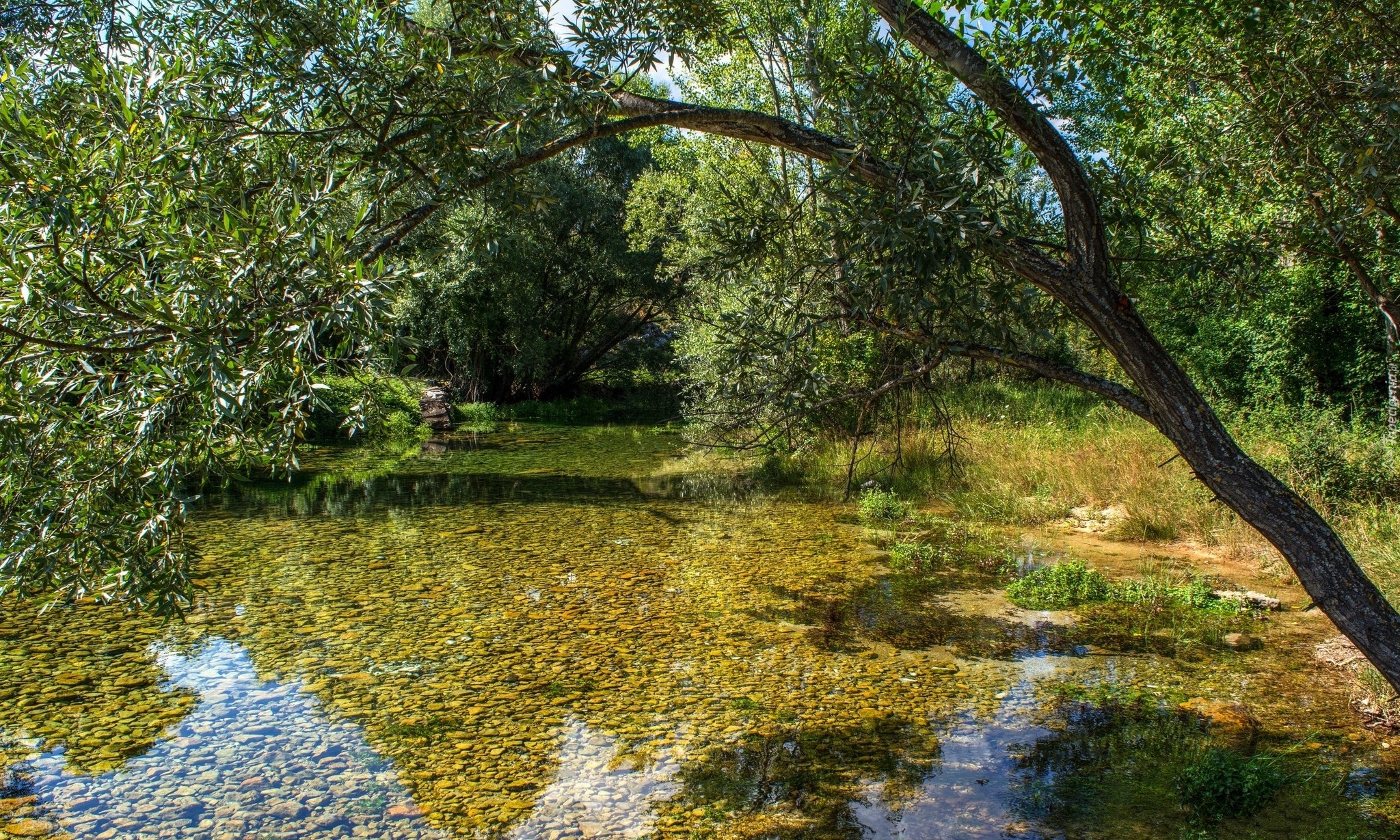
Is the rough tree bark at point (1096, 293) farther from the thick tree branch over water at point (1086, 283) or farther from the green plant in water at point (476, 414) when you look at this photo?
the green plant in water at point (476, 414)

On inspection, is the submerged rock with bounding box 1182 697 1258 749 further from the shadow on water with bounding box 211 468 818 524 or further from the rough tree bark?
the shadow on water with bounding box 211 468 818 524

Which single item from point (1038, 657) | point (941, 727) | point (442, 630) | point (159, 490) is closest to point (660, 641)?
point (442, 630)

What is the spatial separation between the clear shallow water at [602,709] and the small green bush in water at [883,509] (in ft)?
6.63

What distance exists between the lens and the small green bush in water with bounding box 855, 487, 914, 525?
11914 millimetres

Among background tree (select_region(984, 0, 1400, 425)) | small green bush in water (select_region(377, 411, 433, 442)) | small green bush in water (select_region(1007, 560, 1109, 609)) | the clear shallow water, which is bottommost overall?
the clear shallow water

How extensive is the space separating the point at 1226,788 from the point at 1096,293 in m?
2.64

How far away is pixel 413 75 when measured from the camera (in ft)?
14.0

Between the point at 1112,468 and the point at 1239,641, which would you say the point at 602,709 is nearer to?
the point at 1239,641

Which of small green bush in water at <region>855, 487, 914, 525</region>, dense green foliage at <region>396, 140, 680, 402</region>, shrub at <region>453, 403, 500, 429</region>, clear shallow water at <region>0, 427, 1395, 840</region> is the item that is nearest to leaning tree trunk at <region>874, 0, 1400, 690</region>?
clear shallow water at <region>0, 427, 1395, 840</region>

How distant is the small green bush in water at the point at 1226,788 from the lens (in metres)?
4.60

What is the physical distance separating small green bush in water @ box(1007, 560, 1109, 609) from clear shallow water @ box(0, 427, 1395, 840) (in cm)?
31

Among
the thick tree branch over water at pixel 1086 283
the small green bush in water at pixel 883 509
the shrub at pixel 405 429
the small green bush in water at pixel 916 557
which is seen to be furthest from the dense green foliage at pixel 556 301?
the thick tree branch over water at pixel 1086 283

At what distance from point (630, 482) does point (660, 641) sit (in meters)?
8.04

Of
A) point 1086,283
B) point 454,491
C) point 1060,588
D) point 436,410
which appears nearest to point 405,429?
point 436,410
